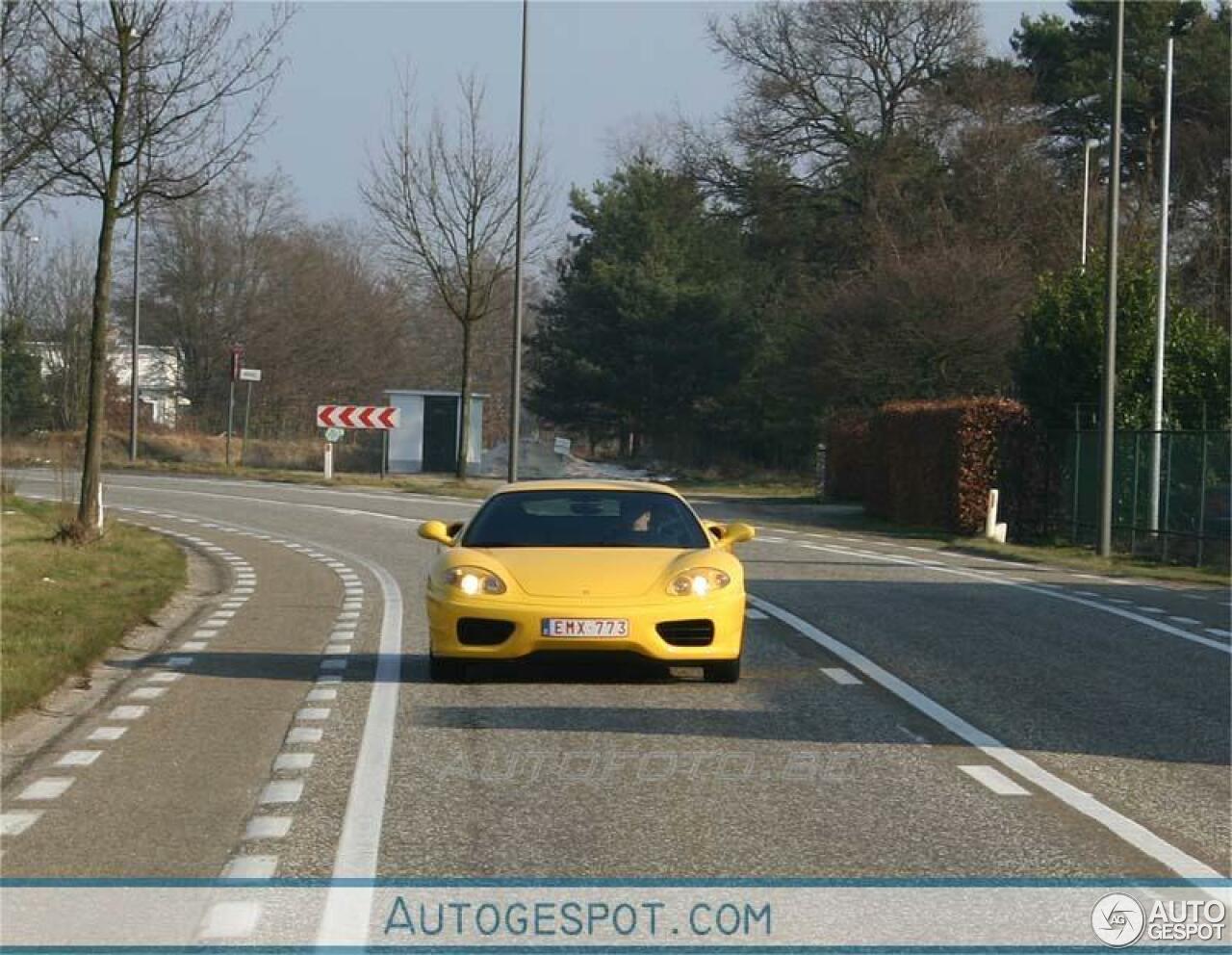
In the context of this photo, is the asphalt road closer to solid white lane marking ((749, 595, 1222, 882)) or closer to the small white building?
solid white lane marking ((749, 595, 1222, 882))

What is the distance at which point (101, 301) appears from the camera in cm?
2452

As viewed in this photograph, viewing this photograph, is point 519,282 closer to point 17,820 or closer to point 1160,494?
point 1160,494

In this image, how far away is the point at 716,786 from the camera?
9.27 metres

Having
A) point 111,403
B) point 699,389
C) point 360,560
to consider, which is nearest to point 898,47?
point 699,389

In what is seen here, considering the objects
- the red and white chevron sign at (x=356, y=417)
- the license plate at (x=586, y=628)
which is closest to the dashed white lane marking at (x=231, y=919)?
the license plate at (x=586, y=628)

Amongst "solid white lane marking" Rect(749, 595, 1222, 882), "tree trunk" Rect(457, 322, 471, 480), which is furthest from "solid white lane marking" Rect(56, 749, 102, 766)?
"tree trunk" Rect(457, 322, 471, 480)

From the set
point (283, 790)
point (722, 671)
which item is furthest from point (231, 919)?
point (722, 671)

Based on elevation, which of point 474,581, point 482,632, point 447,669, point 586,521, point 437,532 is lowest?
point 447,669

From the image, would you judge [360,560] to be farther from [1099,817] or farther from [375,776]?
[1099,817]

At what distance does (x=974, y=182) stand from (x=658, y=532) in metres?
50.0

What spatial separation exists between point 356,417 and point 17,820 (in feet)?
146

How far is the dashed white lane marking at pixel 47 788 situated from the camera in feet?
29.6

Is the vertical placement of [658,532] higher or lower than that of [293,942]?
higher

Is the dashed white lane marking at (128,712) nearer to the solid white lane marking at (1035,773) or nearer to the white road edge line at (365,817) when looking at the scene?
the white road edge line at (365,817)
